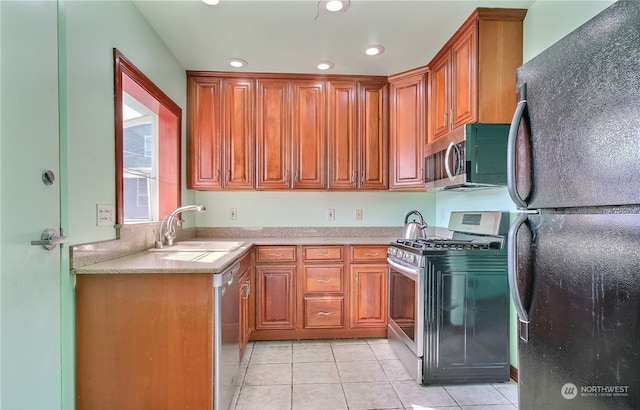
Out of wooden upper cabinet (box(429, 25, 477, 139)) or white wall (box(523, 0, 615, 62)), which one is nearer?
white wall (box(523, 0, 615, 62))

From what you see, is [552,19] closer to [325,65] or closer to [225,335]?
[325,65]

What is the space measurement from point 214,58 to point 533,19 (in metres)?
2.34

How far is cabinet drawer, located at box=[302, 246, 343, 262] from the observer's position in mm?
2781

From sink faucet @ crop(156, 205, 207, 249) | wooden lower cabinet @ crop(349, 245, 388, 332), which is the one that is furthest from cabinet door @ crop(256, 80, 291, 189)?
wooden lower cabinet @ crop(349, 245, 388, 332)

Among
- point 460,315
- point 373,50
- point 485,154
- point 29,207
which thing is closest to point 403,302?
point 460,315

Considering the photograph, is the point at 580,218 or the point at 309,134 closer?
the point at 580,218

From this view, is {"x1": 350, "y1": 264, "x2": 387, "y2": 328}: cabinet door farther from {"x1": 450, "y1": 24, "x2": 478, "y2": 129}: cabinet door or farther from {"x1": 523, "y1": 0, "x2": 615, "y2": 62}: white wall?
{"x1": 523, "y1": 0, "x2": 615, "y2": 62}: white wall

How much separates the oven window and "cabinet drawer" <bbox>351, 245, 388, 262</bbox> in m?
0.21

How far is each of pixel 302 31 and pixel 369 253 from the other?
A: 183 centimetres

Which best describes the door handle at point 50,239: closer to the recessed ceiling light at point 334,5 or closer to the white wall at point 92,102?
the white wall at point 92,102

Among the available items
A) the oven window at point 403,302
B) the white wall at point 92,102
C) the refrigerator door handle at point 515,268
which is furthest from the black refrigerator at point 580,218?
the white wall at point 92,102

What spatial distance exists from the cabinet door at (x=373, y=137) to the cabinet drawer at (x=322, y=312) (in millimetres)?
1104

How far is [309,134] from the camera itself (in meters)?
3.00

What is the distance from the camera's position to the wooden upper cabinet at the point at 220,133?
9.59ft
